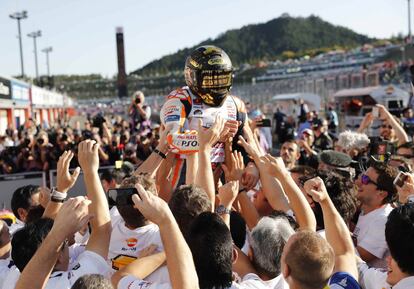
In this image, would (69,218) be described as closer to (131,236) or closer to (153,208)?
(153,208)

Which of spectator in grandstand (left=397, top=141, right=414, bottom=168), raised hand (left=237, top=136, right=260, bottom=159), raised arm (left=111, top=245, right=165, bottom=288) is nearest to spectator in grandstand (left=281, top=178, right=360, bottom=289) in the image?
raised arm (left=111, top=245, right=165, bottom=288)

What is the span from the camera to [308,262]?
2750 millimetres

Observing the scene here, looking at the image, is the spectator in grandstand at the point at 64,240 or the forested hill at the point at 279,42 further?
the forested hill at the point at 279,42

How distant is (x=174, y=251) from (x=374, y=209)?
108 inches

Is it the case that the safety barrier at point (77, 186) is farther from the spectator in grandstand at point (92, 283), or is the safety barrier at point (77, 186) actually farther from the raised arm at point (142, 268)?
the spectator in grandstand at point (92, 283)

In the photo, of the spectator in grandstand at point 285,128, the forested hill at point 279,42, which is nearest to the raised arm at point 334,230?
the spectator in grandstand at point 285,128

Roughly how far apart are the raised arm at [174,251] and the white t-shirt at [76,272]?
68 cm

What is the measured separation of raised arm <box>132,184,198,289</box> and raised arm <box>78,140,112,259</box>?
2.71 ft

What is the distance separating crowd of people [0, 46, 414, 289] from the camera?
2791mm

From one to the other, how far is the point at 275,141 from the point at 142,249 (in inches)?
666

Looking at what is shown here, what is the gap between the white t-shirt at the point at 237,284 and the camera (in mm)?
2891

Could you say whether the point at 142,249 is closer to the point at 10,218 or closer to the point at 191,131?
the point at 191,131

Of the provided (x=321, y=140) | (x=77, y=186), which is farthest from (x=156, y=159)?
(x=321, y=140)

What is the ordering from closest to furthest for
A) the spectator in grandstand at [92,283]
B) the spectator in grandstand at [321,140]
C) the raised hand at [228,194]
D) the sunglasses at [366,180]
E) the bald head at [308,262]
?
the spectator in grandstand at [92,283] < the bald head at [308,262] < the raised hand at [228,194] < the sunglasses at [366,180] < the spectator in grandstand at [321,140]
